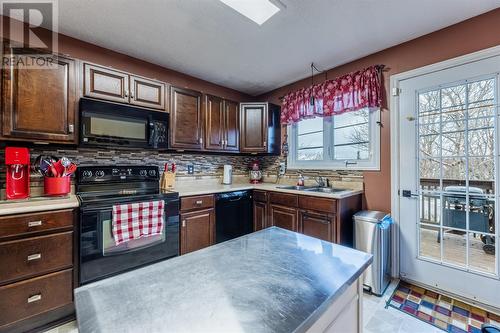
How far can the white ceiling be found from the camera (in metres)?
1.76

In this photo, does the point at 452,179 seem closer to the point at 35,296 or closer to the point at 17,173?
the point at 35,296

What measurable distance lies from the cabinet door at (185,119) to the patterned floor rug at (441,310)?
2.56 m

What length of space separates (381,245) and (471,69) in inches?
66.3

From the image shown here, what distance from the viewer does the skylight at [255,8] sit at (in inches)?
66.0

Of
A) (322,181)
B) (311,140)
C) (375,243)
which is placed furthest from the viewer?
(311,140)

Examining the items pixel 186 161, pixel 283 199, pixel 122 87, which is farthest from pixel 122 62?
pixel 283 199

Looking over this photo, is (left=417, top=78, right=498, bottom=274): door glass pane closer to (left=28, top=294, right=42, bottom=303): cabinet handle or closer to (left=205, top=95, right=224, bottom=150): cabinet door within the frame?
(left=205, top=95, right=224, bottom=150): cabinet door

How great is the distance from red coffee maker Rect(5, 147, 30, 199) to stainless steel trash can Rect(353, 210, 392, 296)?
9.59 ft

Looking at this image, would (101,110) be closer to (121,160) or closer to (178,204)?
(121,160)

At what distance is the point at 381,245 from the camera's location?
208 cm

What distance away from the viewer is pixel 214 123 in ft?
9.90

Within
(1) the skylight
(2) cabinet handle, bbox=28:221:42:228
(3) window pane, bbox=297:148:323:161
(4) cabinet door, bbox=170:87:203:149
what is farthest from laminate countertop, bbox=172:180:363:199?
(1) the skylight

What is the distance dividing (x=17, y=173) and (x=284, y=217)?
249 centimetres

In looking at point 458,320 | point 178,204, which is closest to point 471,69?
point 458,320
